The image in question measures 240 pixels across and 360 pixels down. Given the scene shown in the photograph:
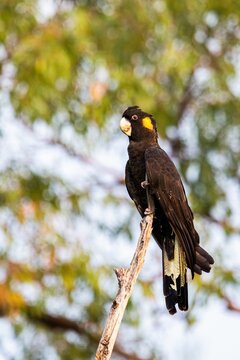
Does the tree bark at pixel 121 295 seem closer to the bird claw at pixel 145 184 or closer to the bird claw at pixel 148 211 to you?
the bird claw at pixel 148 211

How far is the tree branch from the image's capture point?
14.6 feet

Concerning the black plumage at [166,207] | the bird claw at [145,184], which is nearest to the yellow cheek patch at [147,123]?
the black plumage at [166,207]

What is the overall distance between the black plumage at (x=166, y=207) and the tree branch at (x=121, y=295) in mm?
318

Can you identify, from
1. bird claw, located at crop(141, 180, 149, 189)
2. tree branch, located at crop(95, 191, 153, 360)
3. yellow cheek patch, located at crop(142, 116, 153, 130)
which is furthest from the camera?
yellow cheek patch, located at crop(142, 116, 153, 130)

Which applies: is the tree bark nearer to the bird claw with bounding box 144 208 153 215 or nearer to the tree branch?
the tree branch

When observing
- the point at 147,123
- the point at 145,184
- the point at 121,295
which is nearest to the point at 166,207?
the point at 145,184

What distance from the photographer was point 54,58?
27.2 feet

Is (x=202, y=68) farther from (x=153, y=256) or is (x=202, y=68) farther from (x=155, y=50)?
(x=153, y=256)

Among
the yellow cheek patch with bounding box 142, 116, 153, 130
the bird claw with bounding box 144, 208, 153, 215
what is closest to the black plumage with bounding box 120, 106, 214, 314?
the yellow cheek patch with bounding box 142, 116, 153, 130

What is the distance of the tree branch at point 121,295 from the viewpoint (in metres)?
4.46

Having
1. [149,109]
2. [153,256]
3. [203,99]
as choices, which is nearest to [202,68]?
[203,99]

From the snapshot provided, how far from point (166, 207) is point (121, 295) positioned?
3.42 ft

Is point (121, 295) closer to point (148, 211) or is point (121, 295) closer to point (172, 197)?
point (148, 211)

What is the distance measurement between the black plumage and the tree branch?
0.32 m
